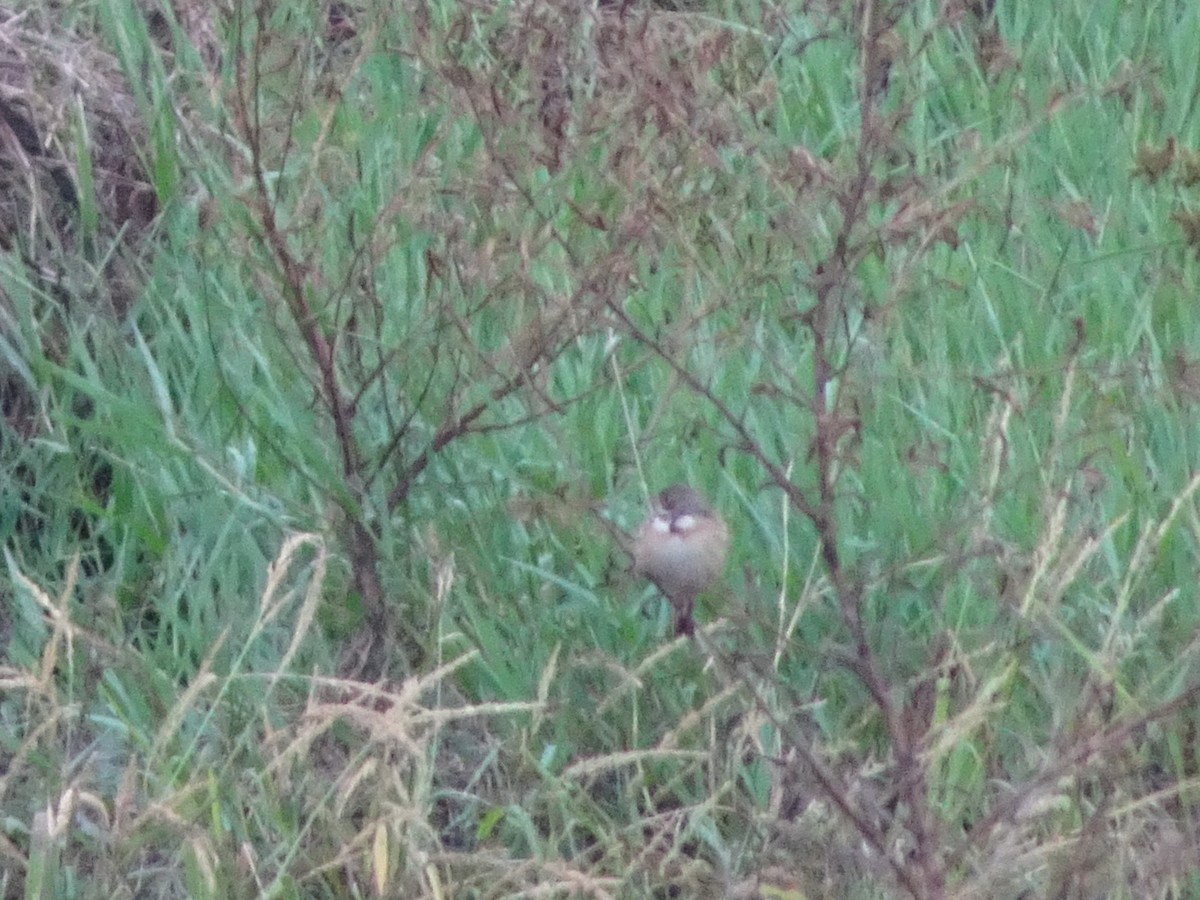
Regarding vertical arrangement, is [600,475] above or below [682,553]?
below

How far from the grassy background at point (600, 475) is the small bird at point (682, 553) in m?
0.05

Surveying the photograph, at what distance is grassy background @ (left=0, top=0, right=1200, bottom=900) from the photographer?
2047mm

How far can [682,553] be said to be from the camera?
87.5 inches

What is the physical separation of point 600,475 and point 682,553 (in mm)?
499

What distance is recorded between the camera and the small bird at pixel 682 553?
2.22 meters

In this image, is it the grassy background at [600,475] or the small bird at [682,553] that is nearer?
the grassy background at [600,475]

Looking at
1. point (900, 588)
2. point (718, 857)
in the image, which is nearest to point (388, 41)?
point (900, 588)

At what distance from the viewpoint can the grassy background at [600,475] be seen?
205 cm

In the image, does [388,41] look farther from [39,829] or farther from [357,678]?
[39,829]

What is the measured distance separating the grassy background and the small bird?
0.05 meters

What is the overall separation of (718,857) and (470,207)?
1325 millimetres

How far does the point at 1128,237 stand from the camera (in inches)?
121

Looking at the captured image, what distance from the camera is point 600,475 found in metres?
2.71

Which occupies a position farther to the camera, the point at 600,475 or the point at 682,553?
the point at 600,475
